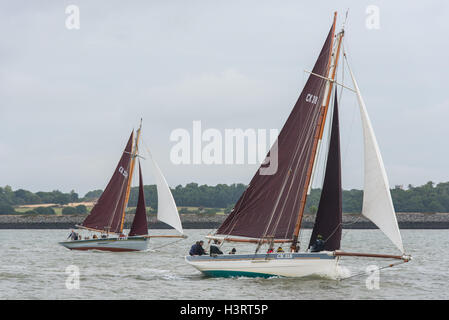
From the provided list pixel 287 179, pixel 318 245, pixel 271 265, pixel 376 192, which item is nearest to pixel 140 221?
pixel 287 179

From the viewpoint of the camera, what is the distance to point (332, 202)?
34562 millimetres

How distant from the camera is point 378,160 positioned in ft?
105

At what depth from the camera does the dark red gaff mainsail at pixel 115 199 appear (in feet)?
212

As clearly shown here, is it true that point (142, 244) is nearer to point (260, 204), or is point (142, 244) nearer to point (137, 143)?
point (137, 143)

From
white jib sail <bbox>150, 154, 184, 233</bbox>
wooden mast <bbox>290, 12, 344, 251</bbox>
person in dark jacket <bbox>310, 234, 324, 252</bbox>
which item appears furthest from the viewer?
white jib sail <bbox>150, 154, 184, 233</bbox>

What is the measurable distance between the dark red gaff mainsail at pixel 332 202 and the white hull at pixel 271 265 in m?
0.89

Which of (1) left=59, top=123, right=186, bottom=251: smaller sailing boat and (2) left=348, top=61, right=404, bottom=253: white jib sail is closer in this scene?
(2) left=348, top=61, right=404, bottom=253: white jib sail

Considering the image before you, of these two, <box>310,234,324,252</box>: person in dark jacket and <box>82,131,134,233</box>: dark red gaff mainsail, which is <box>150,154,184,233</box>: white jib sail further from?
<box>310,234,324,252</box>: person in dark jacket

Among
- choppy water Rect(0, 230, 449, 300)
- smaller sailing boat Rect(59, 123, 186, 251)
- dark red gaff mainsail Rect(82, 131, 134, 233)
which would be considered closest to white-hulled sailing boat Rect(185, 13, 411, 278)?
choppy water Rect(0, 230, 449, 300)

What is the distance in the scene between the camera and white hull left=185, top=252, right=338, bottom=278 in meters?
33.9

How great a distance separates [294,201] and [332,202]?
2424 millimetres

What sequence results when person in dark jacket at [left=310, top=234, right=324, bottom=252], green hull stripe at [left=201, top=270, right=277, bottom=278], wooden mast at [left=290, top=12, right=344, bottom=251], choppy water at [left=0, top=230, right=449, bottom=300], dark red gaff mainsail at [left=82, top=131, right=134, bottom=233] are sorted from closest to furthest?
choppy water at [left=0, top=230, right=449, bottom=300]
person in dark jacket at [left=310, top=234, right=324, bottom=252]
green hull stripe at [left=201, top=270, right=277, bottom=278]
wooden mast at [left=290, top=12, right=344, bottom=251]
dark red gaff mainsail at [left=82, top=131, right=134, bottom=233]

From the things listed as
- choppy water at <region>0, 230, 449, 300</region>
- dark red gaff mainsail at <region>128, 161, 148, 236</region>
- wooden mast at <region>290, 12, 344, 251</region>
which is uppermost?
wooden mast at <region>290, 12, 344, 251</region>
